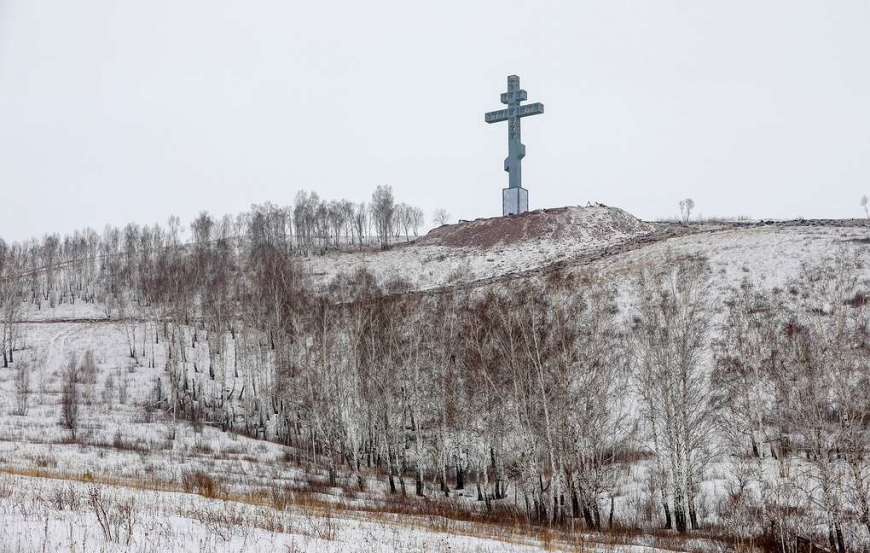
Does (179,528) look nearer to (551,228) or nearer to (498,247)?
(498,247)

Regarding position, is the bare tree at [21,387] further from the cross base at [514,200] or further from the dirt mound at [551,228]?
the cross base at [514,200]

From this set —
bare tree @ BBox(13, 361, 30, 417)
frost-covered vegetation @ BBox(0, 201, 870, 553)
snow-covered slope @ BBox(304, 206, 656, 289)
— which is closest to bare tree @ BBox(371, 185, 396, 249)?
snow-covered slope @ BBox(304, 206, 656, 289)

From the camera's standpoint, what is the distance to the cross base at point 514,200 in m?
104

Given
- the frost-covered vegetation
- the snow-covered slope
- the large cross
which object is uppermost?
Answer: the large cross

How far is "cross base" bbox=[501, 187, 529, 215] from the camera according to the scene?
340 ft

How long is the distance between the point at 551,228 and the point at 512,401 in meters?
73.7

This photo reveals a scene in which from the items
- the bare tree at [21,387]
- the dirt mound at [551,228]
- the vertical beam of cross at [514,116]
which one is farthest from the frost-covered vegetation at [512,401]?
the vertical beam of cross at [514,116]

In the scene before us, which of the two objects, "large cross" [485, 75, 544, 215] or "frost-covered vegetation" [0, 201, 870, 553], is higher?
"large cross" [485, 75, 544, 215]

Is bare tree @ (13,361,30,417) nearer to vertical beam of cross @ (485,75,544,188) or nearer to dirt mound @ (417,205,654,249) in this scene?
dirt mound @ (417,205,654,249)

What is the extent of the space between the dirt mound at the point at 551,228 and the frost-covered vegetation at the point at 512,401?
24672 mm

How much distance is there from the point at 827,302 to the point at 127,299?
285 feet

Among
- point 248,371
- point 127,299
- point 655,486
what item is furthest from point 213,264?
point 655,486

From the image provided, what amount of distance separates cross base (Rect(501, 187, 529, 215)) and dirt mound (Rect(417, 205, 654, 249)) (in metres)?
1.05

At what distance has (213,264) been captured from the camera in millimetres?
90562
